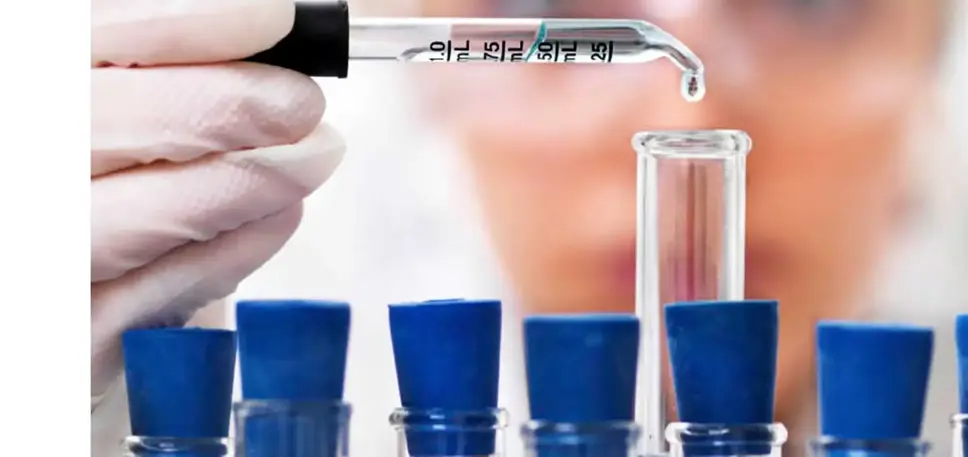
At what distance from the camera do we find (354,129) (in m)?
0.49

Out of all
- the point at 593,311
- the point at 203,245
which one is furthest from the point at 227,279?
the point at 593,311

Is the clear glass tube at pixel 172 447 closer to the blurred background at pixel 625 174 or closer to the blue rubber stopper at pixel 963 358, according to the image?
the blurred background at pixel 625 174

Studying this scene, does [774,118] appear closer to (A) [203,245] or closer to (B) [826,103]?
(B) [826,103]

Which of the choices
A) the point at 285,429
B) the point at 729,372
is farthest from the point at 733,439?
the point at 285,429

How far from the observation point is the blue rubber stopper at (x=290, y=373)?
1.27 feet

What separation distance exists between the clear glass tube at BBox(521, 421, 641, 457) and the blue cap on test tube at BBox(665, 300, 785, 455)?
0.02m

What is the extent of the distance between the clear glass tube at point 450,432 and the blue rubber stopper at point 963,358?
0.44ft

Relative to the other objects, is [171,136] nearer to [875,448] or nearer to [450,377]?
[450,377]

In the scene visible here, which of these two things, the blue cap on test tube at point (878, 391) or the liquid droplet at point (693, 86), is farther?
the liquid droplet at point (693, 86)

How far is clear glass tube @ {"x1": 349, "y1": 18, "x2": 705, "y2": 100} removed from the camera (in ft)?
1.43

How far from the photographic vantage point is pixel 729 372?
0.37m

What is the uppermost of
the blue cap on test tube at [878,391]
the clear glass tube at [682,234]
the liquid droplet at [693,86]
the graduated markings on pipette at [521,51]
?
the graduated markings on pipette at [521,51]

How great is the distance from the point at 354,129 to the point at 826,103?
170mm

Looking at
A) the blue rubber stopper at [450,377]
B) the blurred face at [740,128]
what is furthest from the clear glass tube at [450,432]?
the blurred face at [740,128]
